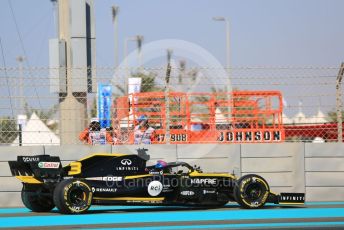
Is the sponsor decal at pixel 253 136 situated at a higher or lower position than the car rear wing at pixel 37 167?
higher

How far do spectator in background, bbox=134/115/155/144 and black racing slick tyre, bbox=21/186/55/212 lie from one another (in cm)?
340

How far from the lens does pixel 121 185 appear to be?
12484 mm

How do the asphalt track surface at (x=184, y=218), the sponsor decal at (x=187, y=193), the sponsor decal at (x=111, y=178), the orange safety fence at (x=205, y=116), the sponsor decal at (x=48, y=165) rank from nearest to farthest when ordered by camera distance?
the asphalt track surface at (x=184, y=218)
the sponsor decal at (x=48, y=165)
the sponsor decal at (x=111, y=178)
the sponsor decal at (x=187, y=193)
the orange safety fence at (x=205, y=116)

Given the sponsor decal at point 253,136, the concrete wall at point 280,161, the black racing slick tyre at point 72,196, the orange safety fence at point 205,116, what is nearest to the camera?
the black racing slick tyre at point 72,196

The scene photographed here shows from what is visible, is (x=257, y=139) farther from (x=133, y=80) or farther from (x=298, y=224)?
(x=298, y=224)

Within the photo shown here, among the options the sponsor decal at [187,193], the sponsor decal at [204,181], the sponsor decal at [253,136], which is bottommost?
the sponsor decal at [187,193]

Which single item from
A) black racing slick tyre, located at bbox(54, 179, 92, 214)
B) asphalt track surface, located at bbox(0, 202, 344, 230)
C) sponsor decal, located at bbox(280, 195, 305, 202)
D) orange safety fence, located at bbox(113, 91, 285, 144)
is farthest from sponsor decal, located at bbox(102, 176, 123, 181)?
orange safety fence, located at bbox(113, 91, 285, 144)

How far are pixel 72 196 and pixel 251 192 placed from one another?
3098 millimetres

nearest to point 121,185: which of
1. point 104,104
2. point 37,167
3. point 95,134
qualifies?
point 37,167

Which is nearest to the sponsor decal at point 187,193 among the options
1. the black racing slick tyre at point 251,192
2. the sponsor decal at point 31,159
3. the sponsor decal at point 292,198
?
the black racing slick tyre at point 251,192

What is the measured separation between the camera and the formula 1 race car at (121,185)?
12078 mm

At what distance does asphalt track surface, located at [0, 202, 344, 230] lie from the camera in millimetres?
10336

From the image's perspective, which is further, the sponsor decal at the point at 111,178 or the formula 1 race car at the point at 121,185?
the sponsor decal at the point at 111,178

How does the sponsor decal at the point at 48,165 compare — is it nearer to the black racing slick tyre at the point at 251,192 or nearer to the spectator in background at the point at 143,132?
the black racing slick tyre at the point at 251,192
